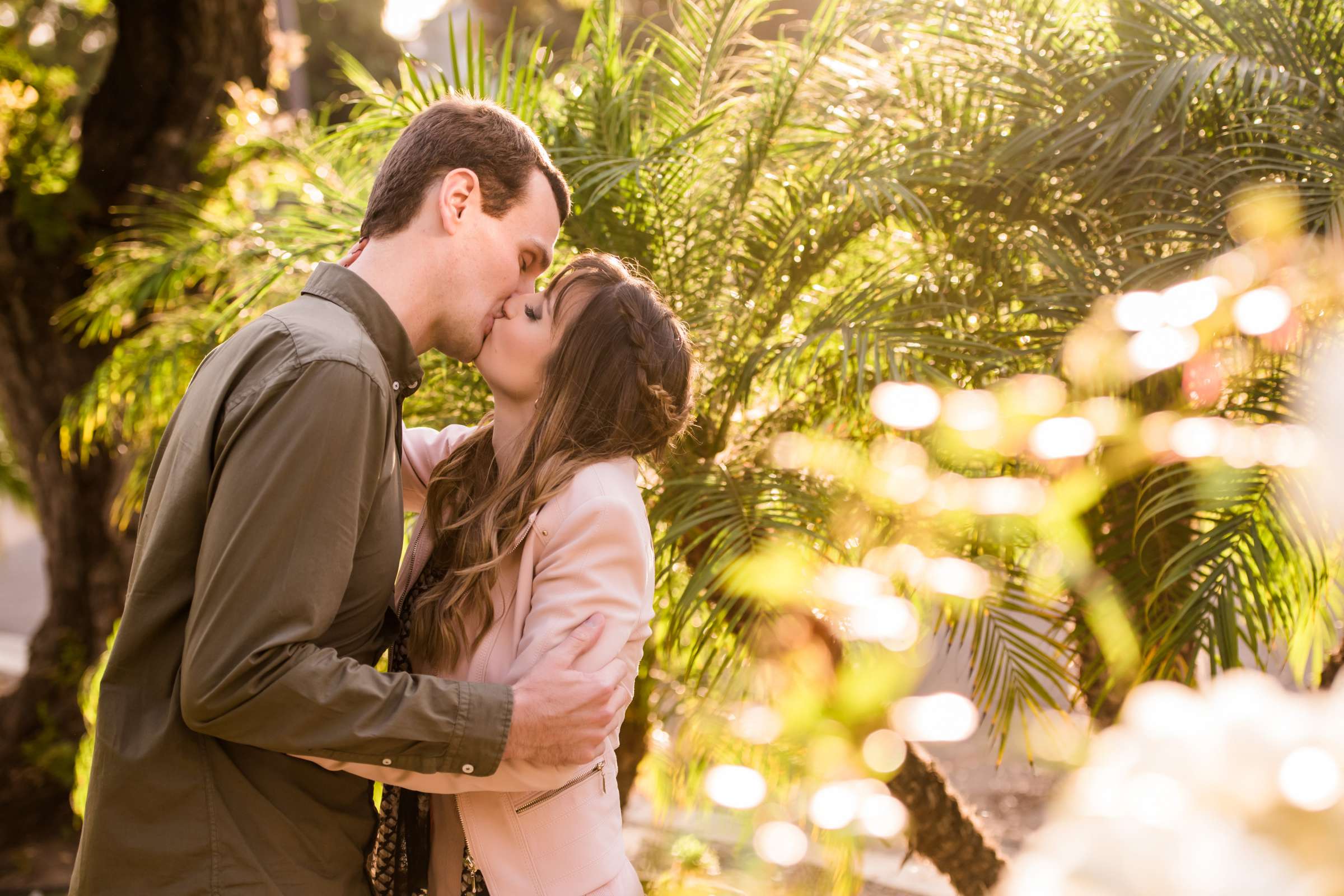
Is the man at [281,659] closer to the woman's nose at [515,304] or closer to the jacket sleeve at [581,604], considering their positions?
the jacket sleeve at [581,604]

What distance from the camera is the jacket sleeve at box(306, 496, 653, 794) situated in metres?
1.57

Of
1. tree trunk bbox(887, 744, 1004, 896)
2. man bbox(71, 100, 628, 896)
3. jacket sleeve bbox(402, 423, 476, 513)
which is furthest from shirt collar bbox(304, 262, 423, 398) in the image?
tree trunk bbox(887, 744, 1004, 896)

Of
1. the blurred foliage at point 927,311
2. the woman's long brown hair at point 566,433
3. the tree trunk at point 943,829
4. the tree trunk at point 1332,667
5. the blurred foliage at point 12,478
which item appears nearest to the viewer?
the woman's long brown hair at point 566,433

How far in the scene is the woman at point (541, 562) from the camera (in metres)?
1.67

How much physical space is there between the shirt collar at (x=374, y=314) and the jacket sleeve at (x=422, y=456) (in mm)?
493

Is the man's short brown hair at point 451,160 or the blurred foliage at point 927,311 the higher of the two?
the blurred foliage at point 927,311

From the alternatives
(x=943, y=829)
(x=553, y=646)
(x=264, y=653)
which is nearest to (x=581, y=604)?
(x=553, y=646)

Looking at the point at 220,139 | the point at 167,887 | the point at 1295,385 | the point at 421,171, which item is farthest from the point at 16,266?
the point at 1295,385

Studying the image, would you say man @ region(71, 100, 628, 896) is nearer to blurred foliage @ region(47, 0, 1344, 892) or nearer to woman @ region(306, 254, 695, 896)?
woman @ region(306, 254, 695, 896)

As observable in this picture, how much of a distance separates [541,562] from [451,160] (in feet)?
2.43

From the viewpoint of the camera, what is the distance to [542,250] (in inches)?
80.4

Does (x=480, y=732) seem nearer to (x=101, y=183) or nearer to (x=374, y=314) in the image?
(x=374, y=314)

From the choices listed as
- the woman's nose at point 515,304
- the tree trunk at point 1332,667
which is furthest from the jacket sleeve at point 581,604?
the tree trunk at point 1332,667

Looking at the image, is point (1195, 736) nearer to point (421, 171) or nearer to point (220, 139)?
point (421, 171)
